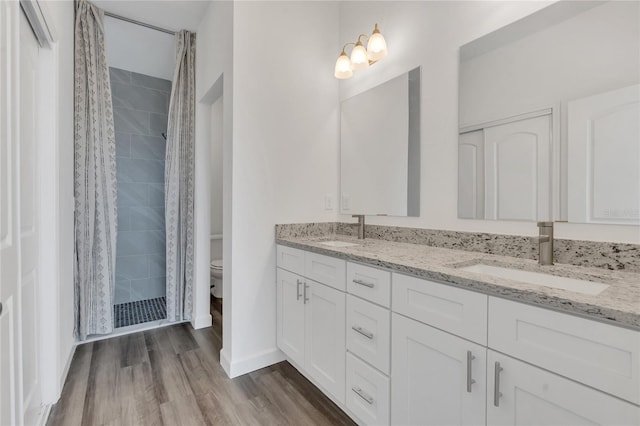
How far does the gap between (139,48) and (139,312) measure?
8.39 ft

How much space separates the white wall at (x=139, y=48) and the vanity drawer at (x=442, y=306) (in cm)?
291

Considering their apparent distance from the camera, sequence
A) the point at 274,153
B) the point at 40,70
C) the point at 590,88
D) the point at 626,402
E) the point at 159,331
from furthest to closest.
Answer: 1. the point at 159,331
2. the point at 274,153
3. the point at 40,70
4. the point at 590,88
5. the point at 626,402

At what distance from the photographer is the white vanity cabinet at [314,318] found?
1553 millimetres

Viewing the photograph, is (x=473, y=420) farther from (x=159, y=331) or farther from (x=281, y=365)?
(x=159, y=331)

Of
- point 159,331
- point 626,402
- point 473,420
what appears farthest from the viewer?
point 159,331

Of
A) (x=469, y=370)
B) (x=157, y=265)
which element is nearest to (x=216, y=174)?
(x=157, y=265)

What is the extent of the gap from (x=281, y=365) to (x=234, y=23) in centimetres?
226

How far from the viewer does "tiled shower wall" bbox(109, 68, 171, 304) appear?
3.22m

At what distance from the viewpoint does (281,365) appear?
208 cm

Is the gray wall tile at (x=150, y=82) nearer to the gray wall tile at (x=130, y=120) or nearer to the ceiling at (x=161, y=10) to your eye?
the gray wall tile at (x=130, y=120)

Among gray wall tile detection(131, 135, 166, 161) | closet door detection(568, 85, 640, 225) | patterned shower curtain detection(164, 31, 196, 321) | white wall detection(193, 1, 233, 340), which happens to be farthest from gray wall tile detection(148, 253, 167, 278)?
closet door detection(568, 85, 640, 225)

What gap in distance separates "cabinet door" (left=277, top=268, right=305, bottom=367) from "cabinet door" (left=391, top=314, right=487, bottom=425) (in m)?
0.72

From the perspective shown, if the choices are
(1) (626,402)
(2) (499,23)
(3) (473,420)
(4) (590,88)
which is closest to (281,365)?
(3) (473,420)

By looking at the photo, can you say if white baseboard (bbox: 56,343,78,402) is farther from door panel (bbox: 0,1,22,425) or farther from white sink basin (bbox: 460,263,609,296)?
white sink basin (bbox: 460,263,609,296)
